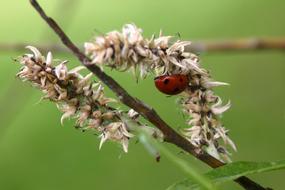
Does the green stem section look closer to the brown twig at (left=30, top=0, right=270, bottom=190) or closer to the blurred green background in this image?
the brown twig at (left=30, top=0, right=270, bottom=190)

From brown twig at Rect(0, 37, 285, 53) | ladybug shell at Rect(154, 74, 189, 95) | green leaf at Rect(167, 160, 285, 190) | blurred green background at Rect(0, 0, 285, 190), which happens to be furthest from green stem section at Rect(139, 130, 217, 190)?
blurred green background at Rect(0, 0, 285, 190)

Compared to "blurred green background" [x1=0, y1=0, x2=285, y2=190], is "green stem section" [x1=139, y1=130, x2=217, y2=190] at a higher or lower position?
lower

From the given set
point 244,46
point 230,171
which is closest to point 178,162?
point 230,171

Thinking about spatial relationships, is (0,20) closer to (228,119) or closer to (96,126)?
(228,119)

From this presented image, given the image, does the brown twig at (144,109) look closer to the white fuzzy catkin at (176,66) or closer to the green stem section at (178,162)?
the white fuzzy catkin at (176,66)

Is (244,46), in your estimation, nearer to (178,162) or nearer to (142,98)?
(178,162)

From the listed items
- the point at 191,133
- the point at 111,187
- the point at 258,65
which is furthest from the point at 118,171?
the point at 191,133
